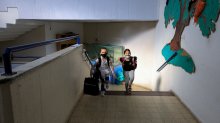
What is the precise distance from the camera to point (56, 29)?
677cm

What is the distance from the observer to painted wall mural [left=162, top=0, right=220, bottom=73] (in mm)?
2585

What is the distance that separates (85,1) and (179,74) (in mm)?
3000

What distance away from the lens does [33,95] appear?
5.98 ft

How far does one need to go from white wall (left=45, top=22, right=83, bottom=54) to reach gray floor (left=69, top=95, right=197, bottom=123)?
297 cm

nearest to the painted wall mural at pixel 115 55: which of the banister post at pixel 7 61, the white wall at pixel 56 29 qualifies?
the white wall at pixel 56 29

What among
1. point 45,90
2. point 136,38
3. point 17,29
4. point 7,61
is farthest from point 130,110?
point 17,29

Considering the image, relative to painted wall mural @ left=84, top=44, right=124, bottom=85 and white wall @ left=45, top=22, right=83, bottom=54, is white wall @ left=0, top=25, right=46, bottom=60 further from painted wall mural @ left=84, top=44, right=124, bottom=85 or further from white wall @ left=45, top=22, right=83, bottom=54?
painted wall mural @ left=84, top=44, right=124, bottom=85

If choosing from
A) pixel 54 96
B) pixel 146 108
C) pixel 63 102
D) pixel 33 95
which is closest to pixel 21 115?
pixel 33 95

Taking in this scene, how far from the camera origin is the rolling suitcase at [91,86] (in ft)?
13.2

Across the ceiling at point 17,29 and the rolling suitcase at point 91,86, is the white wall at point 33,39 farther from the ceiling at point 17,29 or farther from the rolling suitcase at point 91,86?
the rolling suitcase at point 91,86

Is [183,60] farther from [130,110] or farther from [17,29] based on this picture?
[17,29]

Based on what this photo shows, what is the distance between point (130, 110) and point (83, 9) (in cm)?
308

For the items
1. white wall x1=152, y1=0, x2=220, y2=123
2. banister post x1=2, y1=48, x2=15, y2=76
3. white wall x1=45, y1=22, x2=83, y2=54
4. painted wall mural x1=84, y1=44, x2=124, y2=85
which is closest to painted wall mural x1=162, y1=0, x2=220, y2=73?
white wall x1=152, y1=0, x2=220, y2=123

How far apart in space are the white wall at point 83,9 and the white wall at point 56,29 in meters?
0.90
